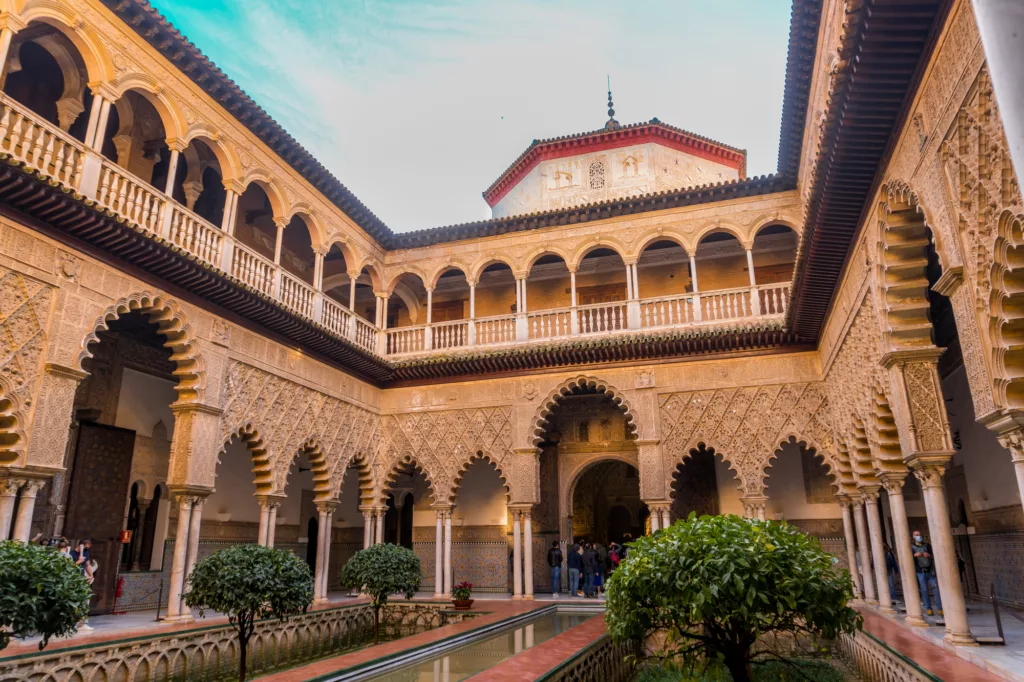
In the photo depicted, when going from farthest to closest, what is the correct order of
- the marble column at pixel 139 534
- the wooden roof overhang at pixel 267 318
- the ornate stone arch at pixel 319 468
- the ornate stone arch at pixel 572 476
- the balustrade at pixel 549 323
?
the ornate stone arch at pixel 572 476 → the balustrade at pixel 549 323 → the ornate stone arch at pixel 319 468 → the marble column at pixel 139 534 → the wooden roof overhang at pixel 267 318

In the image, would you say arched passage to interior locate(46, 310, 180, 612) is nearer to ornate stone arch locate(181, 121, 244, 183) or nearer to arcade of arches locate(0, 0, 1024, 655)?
arcade of arches locate(0, 0, 1024, 655)

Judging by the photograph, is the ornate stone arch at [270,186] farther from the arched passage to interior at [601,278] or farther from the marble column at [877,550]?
the marble column at [877,550]

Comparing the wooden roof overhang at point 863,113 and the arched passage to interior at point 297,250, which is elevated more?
the arched passage to interior at point 297,250

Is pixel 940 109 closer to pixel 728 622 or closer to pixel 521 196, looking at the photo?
pixel 728 622

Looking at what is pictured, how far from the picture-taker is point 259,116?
421 inches

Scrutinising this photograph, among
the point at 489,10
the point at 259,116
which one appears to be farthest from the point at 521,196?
the point at 259,116

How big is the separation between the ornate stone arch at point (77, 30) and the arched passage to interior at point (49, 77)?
89cm

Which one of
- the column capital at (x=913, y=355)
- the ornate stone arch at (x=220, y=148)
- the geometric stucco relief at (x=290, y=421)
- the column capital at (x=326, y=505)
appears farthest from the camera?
the column capital at (x=326, y=505)

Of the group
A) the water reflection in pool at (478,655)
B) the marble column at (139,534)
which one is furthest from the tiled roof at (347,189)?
the water reflection in pool at (478,655)

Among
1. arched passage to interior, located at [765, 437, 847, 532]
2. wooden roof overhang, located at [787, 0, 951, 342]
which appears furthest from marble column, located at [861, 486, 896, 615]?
arched passage to interior, located at [765, 437, 847, 532]

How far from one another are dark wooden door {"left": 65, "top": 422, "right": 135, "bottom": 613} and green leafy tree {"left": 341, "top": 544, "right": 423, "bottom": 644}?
12.9ft

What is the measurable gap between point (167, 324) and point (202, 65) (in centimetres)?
370

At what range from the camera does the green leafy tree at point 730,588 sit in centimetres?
360

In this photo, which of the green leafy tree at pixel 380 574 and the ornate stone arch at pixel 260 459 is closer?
the green leafy tree at pixel 380 574
